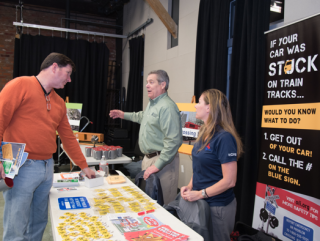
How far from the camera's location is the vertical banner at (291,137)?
1.81 meters

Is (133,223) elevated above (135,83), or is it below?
below

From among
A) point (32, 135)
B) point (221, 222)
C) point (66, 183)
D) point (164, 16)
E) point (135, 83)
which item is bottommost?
point (221, 222)

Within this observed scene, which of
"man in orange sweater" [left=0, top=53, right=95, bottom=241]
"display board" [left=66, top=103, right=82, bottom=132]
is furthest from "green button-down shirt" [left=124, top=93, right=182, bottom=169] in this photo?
"display board" [left=66, top=103, right=82, bottom=132]

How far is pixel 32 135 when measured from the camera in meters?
1.54

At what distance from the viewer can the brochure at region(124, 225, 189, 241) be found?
3.71ft

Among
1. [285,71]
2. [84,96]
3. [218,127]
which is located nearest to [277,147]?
[285,71]

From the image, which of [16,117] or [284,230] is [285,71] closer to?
[284,230]

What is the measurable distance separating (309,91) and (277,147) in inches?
20.8

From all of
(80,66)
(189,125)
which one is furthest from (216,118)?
(80,66)

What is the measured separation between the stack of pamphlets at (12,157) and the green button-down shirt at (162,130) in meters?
0.99

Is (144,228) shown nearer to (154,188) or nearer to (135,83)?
(154,188)

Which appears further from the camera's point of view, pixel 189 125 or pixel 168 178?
pixel 189 125

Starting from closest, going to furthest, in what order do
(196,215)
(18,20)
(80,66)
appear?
(196,215) → (80,66) → (18,20)

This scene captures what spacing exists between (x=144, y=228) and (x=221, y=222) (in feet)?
1.76
